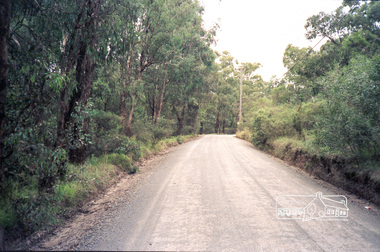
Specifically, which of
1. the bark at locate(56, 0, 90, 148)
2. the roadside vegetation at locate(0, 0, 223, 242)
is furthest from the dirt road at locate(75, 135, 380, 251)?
the bark at locate(56, 0, 90, 148)

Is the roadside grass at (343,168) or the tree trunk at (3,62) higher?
the tree trunk at (3,62)

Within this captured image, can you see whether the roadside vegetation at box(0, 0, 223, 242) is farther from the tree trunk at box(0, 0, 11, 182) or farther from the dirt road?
the dirt road

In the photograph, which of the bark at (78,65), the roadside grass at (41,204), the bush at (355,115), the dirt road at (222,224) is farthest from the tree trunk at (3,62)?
the bush at (355,115)

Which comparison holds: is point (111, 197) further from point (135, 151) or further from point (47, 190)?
point (135, 151)

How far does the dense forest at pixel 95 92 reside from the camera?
160 inches

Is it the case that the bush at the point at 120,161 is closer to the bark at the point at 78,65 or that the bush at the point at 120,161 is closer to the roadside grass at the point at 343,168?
the bark at the point at 78,65

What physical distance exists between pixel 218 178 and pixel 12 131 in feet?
20.2

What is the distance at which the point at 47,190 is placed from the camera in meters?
4.71

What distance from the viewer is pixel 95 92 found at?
948 centimetres

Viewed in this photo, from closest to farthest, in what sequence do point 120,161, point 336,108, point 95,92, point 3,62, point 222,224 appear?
point 3,62, point 222,224, point 336,108, point 95,92, point 120,161

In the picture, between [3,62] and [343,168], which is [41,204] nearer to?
[3,62]

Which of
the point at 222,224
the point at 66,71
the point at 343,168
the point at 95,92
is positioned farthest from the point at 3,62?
the point at 343,168

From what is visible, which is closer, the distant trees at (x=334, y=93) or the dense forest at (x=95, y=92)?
the dense forest at (x=95, y=92)

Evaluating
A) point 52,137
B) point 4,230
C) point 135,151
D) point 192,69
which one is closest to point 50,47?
point 52,137
